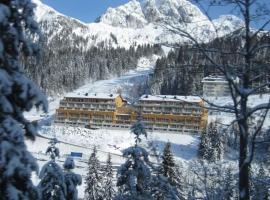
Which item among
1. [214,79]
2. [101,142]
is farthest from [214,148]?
[101,142]

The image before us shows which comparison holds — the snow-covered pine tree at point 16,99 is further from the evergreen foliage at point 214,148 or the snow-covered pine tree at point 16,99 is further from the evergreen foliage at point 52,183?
the evergreen foliage at point 52,183

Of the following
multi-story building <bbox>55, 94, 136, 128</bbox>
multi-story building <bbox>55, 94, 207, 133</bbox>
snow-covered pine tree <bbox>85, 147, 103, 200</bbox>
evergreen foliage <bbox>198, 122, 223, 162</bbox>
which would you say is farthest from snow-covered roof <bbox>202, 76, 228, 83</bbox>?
multi-story building <bbox>55, 94, 136, 128</bbox>

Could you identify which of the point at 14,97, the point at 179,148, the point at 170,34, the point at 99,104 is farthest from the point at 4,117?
the point at 99,104

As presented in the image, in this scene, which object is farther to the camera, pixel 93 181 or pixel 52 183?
pixel 93 181

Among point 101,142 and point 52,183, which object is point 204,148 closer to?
point 52,183

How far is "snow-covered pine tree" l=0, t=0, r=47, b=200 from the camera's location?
25.6 feet

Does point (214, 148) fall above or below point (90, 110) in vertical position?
below

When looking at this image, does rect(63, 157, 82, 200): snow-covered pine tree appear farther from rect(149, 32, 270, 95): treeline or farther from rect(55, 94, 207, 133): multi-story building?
rect(55, 94, 207, 133): multi-story building

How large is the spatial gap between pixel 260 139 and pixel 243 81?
1.00m

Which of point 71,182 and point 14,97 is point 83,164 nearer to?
point 71,182

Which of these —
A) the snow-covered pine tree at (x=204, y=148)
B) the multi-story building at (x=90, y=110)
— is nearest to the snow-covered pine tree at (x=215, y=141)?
the snow-covered pine tree at (x=204, y=148)

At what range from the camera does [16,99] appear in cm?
822

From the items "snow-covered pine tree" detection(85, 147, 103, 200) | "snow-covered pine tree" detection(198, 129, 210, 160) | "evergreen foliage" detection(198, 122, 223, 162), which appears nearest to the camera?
"evergreen foliage" detection(198, 122, 223, 162)

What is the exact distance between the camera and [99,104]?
12219 cm
